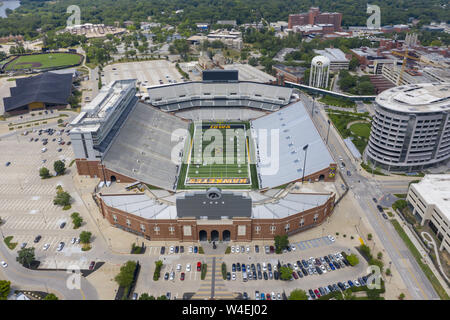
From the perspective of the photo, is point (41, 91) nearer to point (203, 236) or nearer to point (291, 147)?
point (291, 147)

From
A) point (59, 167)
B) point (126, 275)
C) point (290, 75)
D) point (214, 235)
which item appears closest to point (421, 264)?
point (214, 235)

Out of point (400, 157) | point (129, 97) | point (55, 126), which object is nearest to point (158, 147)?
point (129, 97)

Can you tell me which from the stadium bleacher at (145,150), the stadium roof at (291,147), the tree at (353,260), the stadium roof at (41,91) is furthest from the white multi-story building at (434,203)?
the stadium roof at (41,91)

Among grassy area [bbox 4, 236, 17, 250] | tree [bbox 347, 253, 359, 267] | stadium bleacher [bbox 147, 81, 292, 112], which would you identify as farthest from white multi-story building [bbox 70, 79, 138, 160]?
tree [bbox 347, 253, 359, 267]

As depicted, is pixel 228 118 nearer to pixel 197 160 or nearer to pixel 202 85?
pixel 202 85

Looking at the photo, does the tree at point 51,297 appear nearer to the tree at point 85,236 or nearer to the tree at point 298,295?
the tree at point 85,236

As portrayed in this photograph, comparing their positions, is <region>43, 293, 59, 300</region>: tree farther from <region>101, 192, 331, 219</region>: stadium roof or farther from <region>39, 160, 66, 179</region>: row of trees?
<region>39, 160, 66, 179</region>: row of trees
